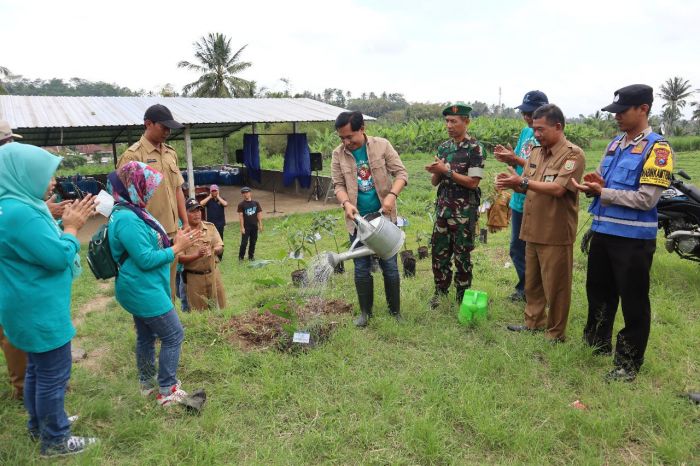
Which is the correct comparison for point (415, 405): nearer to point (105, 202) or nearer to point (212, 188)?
point (105, 202)

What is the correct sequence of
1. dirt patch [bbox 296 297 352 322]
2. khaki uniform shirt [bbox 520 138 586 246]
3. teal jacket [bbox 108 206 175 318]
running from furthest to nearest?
1. dirt patch [bbox 296 297 352 322]
2. khaki uniform shirt [bbox 520 138 586 246]
3. teal jacket [bbox 108 206 175 318]

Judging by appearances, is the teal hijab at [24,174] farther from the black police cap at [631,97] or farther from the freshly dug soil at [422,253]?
the freshly dug soil at [422,253]

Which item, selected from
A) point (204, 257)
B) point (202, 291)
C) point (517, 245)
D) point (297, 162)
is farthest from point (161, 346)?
point (297, 162)

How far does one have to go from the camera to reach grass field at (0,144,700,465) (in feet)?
7.92

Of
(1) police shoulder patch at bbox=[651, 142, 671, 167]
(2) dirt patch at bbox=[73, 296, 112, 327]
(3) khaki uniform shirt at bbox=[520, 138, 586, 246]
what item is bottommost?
(2) dirt patch at bbox=[73, 296, 112, 327]

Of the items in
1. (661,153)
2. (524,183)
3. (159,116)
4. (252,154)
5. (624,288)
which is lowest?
(624,288)

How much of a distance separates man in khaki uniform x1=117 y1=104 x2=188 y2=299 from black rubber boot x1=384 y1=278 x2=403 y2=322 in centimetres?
170

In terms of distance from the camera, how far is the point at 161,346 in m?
2.80

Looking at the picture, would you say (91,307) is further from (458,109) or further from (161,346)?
(458,109)

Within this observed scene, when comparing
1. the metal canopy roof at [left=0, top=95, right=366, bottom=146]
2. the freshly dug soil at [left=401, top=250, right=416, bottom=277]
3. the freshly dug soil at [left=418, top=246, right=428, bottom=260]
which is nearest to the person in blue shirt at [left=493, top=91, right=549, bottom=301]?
the freshly dug soil at [left=401, top=250, right=416, bottom=277]

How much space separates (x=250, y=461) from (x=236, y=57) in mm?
34821

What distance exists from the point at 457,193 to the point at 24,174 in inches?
118

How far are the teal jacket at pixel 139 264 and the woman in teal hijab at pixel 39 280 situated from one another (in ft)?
0.65

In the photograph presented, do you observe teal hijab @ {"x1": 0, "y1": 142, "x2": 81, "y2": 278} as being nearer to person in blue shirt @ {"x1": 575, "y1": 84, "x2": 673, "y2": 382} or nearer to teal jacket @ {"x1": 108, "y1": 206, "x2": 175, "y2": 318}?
teal jacket @ {"x1": 108, "y1": 206, "x2": 175, "y2": 318}
